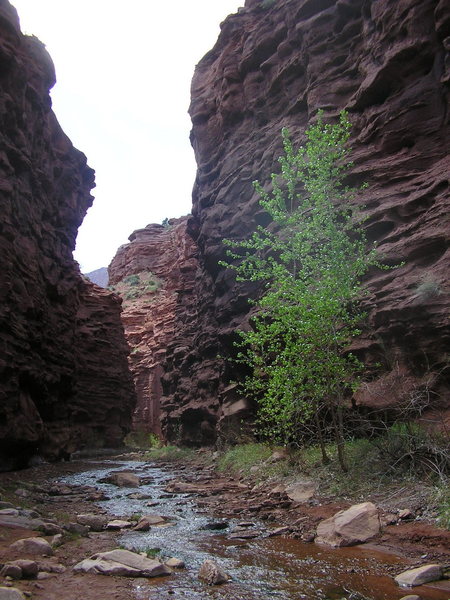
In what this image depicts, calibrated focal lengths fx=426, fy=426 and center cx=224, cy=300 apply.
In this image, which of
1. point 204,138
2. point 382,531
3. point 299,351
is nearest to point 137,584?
point 382,531

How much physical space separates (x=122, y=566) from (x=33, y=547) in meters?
1.30

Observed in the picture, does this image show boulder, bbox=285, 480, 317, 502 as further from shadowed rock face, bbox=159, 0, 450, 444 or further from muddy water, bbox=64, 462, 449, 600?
shadowed rock face, bbox=159, 0, 450, 444

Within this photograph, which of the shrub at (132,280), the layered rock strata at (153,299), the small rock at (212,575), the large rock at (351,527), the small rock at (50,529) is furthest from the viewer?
the shrub at (132,280)

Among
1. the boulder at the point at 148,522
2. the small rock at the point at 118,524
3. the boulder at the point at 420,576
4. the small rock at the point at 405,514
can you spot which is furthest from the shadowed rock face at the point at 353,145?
the small rock at the point at 118,524

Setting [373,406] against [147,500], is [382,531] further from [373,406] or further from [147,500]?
[147,500]

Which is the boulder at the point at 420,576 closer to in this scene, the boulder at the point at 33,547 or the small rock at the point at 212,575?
the small rock at the point at 212,575

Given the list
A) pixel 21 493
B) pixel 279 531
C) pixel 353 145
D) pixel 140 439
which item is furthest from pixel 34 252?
pixel 140 439

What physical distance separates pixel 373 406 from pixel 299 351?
247cm

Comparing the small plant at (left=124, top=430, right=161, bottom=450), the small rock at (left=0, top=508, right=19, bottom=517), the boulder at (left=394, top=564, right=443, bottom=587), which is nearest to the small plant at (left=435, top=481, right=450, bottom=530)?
the boulder at (left=394, top=564, right=443, bottom=587)

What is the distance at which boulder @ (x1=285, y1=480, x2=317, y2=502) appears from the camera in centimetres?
901

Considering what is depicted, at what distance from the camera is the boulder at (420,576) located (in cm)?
→ 427

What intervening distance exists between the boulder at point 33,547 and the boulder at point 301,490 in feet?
17.4

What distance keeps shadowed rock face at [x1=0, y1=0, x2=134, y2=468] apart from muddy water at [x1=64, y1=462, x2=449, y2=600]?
1133 centimetres

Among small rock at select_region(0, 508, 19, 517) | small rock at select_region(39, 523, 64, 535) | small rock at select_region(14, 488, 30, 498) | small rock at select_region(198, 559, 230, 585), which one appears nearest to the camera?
small rock at select_region(198, 559, 230, 585)
